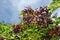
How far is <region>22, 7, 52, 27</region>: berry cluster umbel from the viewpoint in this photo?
6137 millimetres

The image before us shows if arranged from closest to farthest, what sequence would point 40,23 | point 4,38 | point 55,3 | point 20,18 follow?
point 55,3, point 40,23, point 4,38, point 20,18

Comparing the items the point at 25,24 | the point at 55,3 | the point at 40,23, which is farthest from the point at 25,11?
the point at 55,3

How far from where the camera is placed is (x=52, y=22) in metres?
6.27

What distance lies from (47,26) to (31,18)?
1.49ft

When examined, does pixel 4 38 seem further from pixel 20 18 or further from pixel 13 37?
pixel 20 18

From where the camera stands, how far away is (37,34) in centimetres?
640

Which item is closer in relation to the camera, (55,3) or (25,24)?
(55,3)

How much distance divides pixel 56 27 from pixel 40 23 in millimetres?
368

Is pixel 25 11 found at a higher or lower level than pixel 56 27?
higher

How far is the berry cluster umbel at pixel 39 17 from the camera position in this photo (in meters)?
6.14

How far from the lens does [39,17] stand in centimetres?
618

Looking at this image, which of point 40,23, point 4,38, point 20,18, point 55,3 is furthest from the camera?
point 20,18

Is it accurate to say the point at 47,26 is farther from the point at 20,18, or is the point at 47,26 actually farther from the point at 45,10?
the point at 20,18

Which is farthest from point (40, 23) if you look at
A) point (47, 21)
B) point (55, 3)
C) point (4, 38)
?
point (4, 38)
